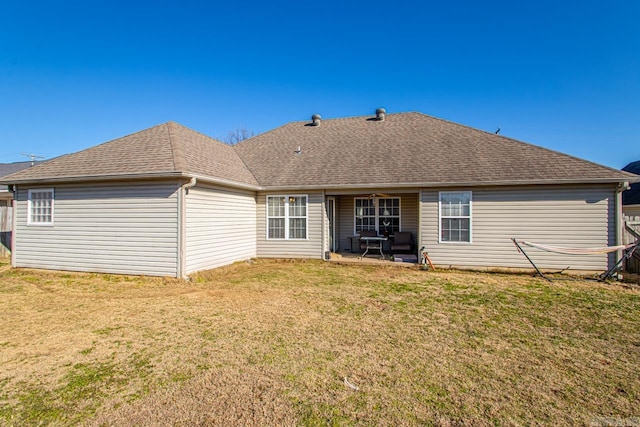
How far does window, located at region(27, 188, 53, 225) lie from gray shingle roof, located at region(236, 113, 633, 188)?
6406 mm

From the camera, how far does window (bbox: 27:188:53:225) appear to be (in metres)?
9.72

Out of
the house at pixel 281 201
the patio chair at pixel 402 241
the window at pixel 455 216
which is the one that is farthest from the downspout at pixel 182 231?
the window at pixel 455 216

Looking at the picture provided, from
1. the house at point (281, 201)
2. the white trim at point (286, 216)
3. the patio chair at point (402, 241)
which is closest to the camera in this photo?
the house at point (281, 201)

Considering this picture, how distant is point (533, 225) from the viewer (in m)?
9.65

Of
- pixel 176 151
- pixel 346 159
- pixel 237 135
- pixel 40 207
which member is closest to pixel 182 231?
pixel 176 151

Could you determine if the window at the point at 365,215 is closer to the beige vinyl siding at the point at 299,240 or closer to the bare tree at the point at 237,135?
the beige vinyl siding at the point at 299,240

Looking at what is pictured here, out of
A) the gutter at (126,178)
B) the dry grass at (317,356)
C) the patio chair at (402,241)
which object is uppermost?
the gutter at (126,178)

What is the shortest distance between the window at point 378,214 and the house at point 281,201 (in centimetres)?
112

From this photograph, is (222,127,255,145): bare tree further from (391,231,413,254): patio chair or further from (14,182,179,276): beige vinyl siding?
(391,231,413,254): patio chair

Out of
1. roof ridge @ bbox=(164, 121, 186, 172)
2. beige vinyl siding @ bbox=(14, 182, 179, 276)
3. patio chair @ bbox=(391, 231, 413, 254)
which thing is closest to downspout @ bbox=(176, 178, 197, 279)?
beige vinyl siding @ bbox=(14, 182, 179, 276)

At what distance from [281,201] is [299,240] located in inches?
63.3

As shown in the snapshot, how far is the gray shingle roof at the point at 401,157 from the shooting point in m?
9.76

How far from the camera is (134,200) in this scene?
28.7 feet

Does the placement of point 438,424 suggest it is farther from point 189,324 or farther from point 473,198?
point 473,198
